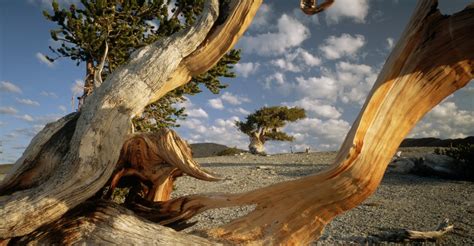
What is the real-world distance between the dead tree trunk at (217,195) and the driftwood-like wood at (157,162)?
0.23 m

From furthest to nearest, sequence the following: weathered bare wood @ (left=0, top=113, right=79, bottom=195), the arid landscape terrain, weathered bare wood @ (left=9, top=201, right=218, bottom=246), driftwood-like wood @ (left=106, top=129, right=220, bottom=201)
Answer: the arid landscape terrain → weathered bare wood @ (left=0, top=113, right=79, bottom=195) → driftwood-like wood @ (left=106, top=129, right=220, bottom=201) → weathered bare wood @ (left=9, top=201, right=218, bottom=246)

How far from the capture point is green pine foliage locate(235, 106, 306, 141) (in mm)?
31000

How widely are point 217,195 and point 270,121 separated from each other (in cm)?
2820

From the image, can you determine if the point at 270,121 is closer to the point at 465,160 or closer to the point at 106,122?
the point at 465,160

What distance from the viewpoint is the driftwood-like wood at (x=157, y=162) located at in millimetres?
2748

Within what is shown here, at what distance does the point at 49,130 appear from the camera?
302 centimetres

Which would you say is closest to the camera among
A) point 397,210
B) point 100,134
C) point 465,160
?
point 100,134

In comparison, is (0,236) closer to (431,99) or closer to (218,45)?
(218,45)

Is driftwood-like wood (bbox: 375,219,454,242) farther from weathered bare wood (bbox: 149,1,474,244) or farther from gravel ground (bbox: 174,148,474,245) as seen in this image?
weathered bare wood (bbox: 149,1,474,244)

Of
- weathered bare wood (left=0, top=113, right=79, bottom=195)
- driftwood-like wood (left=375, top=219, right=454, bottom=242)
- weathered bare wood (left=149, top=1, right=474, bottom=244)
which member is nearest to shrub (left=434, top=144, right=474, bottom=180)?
driftwood-like wood (left=375, top=219, right=454, bottom=242)

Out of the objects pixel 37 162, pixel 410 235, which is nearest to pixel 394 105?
pixel 37 162

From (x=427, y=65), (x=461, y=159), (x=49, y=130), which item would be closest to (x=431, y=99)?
(x=427, y=65)

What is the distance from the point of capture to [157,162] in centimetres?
314

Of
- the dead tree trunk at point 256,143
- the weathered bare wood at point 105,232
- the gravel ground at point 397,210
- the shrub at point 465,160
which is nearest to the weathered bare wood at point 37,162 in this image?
the weathered bare wood at point 105,232
